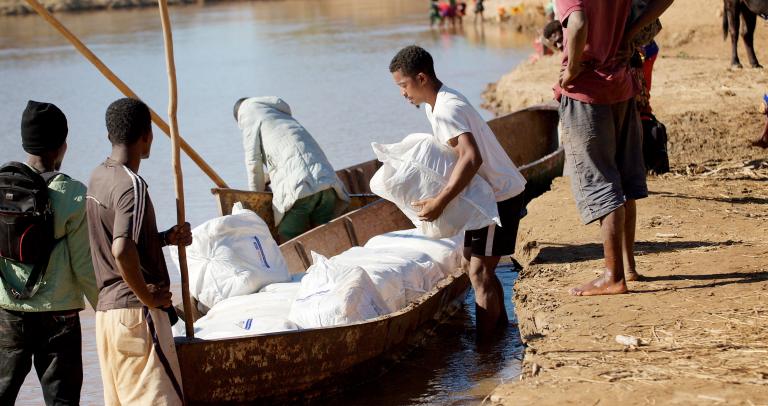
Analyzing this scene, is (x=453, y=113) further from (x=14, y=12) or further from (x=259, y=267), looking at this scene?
(x=14, y=12)

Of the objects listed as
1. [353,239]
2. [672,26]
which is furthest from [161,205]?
[672,26]

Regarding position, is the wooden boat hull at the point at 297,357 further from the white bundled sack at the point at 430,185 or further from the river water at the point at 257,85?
the white bundled sack at the point at 430,185

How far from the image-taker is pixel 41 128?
4203 millimetres

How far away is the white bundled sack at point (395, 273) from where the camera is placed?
18.6ft

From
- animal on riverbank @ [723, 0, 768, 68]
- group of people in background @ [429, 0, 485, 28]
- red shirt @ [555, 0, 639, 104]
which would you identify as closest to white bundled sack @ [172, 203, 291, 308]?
red shirt @ [555, 0, 639, 104]

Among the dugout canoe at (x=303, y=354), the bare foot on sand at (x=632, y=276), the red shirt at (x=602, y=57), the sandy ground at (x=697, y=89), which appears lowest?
the sandy ground at (x=697, y=89)

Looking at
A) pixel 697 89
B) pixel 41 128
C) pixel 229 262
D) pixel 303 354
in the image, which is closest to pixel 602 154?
pixel 303 354

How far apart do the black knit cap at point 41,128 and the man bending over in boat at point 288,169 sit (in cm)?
332

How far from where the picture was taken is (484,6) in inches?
1464

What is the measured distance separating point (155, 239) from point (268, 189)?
4.11 metres

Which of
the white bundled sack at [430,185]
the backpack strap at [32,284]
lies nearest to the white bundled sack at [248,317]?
the white bundled sack at [430,185]

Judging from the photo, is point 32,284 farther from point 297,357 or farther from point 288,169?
point 288,169

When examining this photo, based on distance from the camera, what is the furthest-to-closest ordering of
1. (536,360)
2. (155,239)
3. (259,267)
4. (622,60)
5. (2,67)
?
(2,67)
(259,267)
(622,60)
(536,360)
(155,239)

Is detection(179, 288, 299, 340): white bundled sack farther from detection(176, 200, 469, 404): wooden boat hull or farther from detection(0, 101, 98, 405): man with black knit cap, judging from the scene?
detection(0, 101, 98, 405): man with black knit cap
